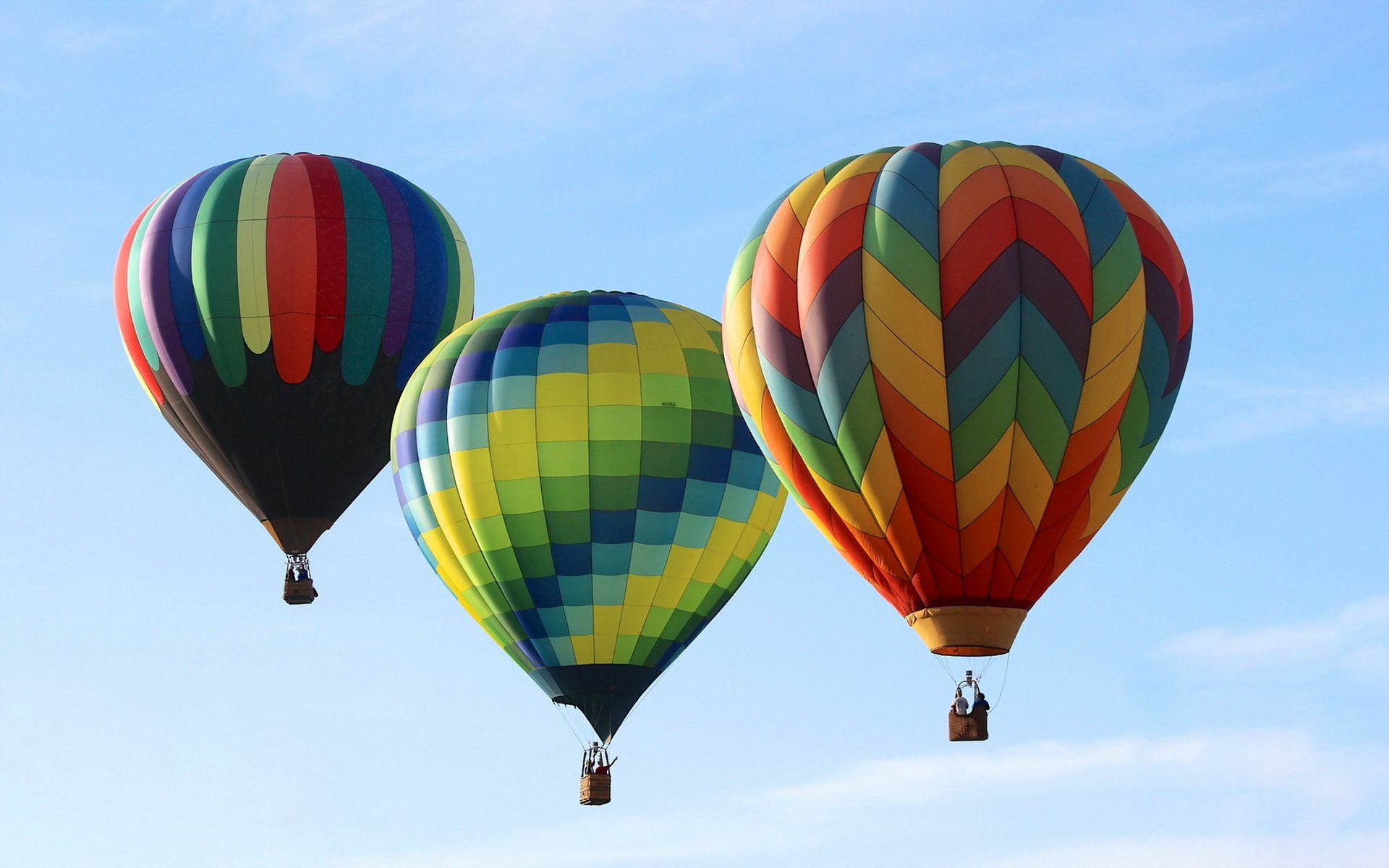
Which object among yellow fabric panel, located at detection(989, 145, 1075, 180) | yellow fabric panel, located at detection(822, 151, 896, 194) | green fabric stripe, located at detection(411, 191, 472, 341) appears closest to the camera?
yellow fabric panel, located at detection(989, 145, 1075, 180)

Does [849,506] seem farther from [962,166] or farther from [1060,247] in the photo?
[962,166]

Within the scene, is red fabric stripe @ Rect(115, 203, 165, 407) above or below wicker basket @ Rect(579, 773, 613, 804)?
above

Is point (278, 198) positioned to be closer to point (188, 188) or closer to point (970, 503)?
point (188, 188)

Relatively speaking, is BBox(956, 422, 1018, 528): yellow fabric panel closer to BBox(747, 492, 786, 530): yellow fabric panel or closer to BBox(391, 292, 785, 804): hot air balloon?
BBox(391, 292, 785, 804): hot air balloon

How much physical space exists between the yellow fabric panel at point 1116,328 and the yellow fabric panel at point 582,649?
7.22 metres

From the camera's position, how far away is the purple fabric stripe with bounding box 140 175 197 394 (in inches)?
1371

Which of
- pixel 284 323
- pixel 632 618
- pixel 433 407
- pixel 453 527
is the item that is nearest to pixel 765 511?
pixel 632 618

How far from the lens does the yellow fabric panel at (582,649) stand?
106 feet

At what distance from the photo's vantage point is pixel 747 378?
2823 cm

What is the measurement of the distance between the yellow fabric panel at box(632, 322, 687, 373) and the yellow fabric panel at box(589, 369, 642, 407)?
24 cm

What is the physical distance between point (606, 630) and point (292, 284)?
17.5 ft

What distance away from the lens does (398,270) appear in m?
35.2

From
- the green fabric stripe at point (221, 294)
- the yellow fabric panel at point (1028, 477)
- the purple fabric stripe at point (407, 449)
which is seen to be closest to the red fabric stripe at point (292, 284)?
the green fabric stripe at point (221, 294)

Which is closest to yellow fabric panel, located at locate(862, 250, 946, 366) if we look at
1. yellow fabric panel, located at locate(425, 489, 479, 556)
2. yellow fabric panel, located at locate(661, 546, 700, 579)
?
yellow fabric panel, located at locate(661, 546, 700, 579)
